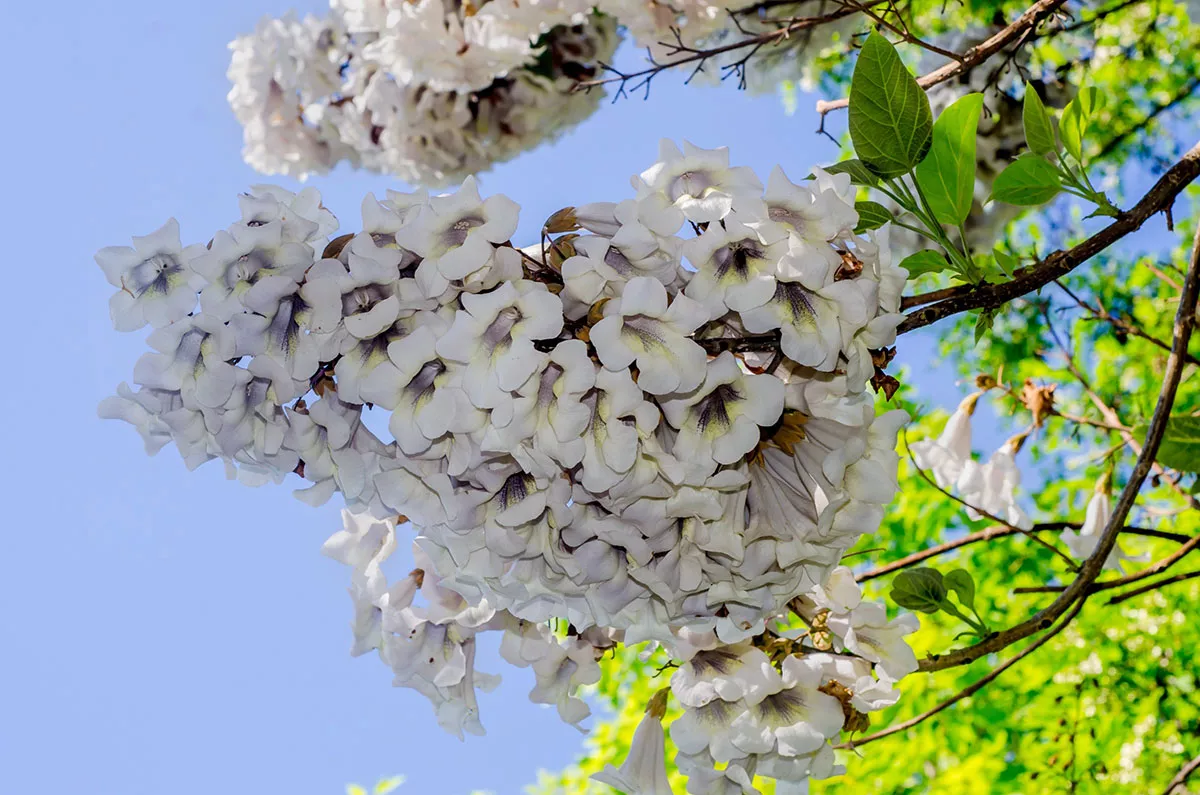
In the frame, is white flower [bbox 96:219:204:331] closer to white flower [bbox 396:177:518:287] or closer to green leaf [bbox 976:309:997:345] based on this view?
white flower [bbox 396:177:518:287]

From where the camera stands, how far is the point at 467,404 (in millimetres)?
610

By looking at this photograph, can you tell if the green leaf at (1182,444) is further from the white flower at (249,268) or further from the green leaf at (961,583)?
the white flower at (249,268)

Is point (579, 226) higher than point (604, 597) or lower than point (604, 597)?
higher

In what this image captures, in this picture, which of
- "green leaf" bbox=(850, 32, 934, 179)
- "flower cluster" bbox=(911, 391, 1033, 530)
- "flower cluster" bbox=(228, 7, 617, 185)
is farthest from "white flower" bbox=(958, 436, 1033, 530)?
"flower cluster" bbox=(228, 7, 617, 185)

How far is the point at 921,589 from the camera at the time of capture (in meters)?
1.00

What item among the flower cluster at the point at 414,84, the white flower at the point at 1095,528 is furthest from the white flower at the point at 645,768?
the flower cluster at the point at 414,84

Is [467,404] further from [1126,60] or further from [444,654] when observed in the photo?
[1126,60]

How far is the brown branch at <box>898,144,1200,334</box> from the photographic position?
0.70 metres

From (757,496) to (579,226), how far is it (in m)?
→ 0.23

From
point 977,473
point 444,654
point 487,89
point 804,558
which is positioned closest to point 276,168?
point 487,89

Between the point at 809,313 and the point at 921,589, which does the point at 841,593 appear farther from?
the point at 809,313

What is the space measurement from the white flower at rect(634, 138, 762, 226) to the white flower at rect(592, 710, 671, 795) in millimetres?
558

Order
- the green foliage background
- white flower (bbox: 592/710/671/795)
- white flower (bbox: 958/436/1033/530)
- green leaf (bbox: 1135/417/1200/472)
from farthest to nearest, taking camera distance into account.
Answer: the green foliage background, white flower (bbox: 958/436/1033/530), green leaf (bbox: 1135/417/1200/472), white flower (bbox: 592/710/671/795)

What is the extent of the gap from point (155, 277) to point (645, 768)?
630 mm
